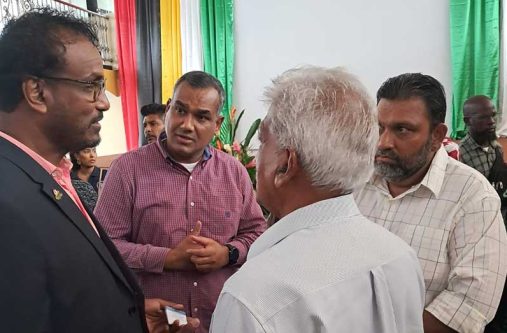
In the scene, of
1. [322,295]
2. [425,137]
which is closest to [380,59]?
[425,137]

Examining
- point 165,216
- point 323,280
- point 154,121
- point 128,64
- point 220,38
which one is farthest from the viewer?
point 128,64

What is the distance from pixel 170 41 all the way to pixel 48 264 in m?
6.02

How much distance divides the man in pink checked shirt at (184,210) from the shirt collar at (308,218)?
75cm

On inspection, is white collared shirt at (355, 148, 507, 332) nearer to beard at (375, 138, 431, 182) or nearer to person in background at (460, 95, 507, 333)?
beard at (375, 138, 431, 182)

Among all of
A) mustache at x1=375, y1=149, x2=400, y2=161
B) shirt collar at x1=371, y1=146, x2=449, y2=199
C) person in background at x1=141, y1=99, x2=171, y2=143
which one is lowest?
person in background at x1=141, y1=99, x2=171, y2=143

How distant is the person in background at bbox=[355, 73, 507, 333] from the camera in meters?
1.31

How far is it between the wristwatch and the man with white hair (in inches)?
30.2

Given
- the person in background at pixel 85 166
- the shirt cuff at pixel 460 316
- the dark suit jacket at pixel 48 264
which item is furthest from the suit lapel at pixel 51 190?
the person in background at pixel 85 166

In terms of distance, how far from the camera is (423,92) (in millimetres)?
1546

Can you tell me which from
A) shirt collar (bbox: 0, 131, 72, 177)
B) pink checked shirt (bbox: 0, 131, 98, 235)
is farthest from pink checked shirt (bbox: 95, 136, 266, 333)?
shirt collar (bbox: 0, 131, 72, 177)

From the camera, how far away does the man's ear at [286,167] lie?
3.01 feet

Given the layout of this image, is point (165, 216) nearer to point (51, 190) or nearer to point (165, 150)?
point (165, 150)

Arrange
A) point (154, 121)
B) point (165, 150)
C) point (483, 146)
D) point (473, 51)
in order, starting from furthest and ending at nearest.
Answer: point (473, 51)
point (154, 121)
point (483, 146)
point (165, 150)

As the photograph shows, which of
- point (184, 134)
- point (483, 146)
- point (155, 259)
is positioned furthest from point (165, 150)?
point (483, 146)
